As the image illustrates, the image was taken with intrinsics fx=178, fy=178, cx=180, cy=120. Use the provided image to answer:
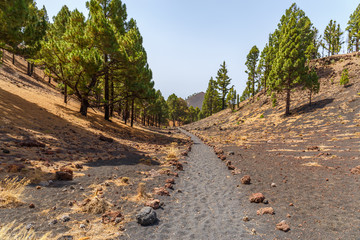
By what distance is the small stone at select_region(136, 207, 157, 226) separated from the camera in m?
4.92

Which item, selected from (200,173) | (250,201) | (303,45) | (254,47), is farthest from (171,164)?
(254,47)

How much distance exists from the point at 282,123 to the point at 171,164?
22508 millimetres

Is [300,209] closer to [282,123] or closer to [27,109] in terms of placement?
[27,109]

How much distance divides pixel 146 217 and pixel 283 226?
12.2ft

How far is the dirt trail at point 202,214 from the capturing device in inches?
185

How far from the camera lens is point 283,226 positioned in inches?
189

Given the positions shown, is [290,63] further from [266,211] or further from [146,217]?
[146,217]

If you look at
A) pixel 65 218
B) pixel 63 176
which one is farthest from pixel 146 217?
pixel 63 176

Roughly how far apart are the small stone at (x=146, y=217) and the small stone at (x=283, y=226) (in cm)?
343

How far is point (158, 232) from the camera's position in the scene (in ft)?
15.5

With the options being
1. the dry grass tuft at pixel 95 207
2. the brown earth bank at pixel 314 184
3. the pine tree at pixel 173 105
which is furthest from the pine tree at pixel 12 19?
the pine tree at pixel 173 105

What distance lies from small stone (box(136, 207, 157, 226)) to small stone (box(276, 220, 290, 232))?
3431 mm

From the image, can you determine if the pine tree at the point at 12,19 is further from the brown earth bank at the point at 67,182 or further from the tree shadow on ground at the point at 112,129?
the tree shadow on ground at the point at 112,129

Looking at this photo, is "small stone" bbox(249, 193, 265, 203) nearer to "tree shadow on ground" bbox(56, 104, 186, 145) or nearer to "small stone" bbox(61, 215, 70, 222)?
"small stone" bbox(61, 215, 70, 222)
